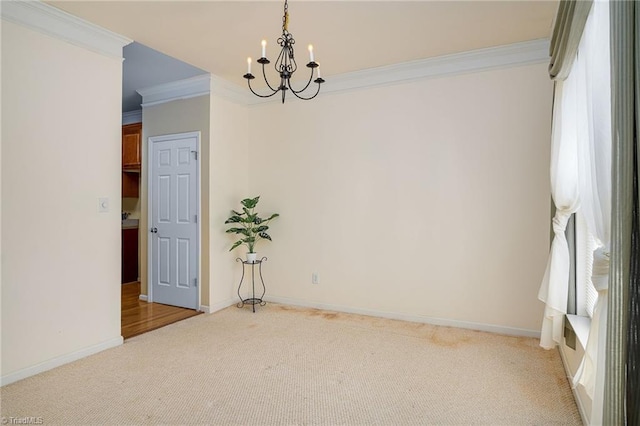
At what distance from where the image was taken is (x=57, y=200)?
2.83 metres

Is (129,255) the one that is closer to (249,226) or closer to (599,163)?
(249,226)

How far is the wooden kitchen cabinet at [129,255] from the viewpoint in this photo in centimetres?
588

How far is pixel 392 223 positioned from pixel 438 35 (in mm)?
1898

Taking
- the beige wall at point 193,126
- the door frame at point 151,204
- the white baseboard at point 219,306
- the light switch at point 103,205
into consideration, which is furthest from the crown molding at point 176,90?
the white baseboard at point 219,306

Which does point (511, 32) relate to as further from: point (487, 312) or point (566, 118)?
point (487, 312)

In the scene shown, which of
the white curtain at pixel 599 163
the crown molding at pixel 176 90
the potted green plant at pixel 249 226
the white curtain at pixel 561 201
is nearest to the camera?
the white curtain at pixel 599 163

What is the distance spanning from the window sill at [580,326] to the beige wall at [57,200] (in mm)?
3645

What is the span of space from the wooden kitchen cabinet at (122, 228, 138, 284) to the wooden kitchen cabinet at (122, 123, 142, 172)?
1.17 meters

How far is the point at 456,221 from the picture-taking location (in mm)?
3723

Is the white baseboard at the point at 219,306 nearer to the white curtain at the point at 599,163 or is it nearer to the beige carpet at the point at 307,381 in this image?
the beige carpet at the point at 307,381

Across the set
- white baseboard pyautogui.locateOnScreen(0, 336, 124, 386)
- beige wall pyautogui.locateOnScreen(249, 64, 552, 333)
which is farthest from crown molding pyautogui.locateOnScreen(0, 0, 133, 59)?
white baseboard pyautogui.locateOnScreen(0, 336, 124, 386)

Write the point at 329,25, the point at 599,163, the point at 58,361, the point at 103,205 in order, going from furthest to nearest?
the point at 103,205 < the point at 329,25 < the point at 58,361 < the point at 599,163

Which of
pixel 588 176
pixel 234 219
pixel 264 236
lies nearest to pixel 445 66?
pixel 588 176

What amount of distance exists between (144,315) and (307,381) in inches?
98.2
